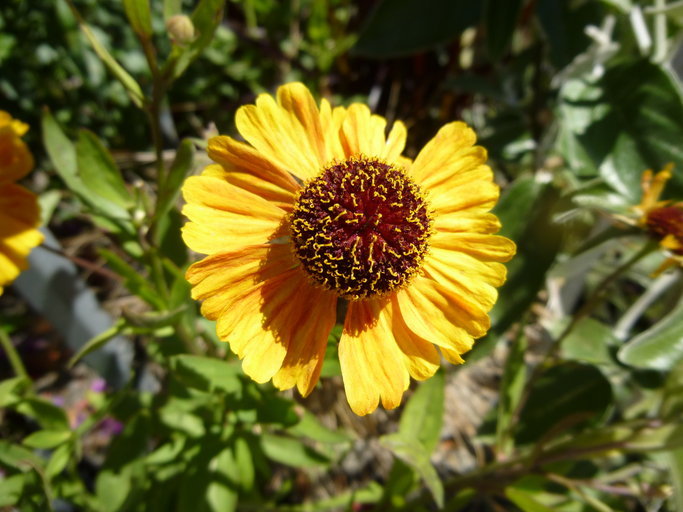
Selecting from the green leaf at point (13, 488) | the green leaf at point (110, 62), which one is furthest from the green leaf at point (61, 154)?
the green leaf at point (13, 488)

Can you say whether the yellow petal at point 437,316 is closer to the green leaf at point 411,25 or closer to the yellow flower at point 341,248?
the yellow flower at point 341,248

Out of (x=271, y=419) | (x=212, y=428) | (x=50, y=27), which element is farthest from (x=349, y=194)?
(x=50, y=27)

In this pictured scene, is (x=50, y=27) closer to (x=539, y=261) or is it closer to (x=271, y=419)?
(x=271, y=419)

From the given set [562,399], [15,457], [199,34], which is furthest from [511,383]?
[15,457]

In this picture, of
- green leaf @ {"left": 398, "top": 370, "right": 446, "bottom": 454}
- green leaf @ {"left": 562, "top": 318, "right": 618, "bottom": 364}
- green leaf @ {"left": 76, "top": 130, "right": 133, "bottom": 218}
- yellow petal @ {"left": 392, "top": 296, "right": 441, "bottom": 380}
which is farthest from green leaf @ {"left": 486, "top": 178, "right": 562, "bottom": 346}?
green leaf @ {"left": 76, "top": 130, "right": 133, "bottom": 218}

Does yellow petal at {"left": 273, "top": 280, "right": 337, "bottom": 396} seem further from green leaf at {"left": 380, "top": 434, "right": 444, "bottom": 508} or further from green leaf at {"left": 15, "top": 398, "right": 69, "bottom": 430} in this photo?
green leaf at {"left": 15, "top": 398, "right": 69, "bottom": 430}
